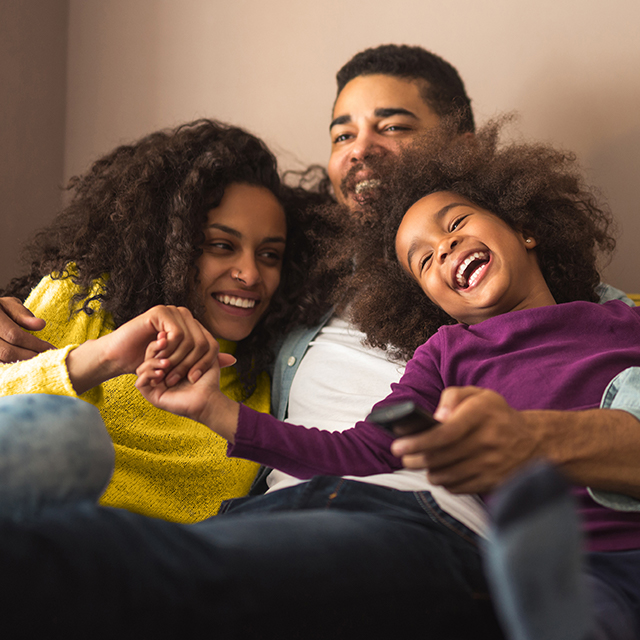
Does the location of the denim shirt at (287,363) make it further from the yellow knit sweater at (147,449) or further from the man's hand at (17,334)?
the man's hand at (17,334)

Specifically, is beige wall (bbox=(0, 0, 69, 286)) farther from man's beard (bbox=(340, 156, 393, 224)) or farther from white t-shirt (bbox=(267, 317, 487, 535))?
white t-shirt (bbox=(267, 317, 487, 535))

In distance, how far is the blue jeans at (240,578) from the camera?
48 cm

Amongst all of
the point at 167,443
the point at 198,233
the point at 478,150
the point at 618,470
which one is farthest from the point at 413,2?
the point at 618,470

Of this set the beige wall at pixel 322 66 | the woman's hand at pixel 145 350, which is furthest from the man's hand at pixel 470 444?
the beige wall at pixel 322 66

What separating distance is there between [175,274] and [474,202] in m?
0.68

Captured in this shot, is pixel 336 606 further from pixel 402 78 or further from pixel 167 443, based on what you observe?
pixel 402 78

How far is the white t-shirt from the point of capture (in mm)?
1283

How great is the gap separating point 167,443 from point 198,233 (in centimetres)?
48

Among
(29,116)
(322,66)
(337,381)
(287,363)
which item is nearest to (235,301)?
(287,363)

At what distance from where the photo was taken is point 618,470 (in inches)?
31.3

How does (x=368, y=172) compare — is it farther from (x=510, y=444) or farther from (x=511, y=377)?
(x=510, y=444)

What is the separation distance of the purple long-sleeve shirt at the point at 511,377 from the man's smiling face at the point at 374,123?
68cm

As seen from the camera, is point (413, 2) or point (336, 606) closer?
point (336, 606)

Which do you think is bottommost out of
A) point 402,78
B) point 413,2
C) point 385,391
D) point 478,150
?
point 385,391
